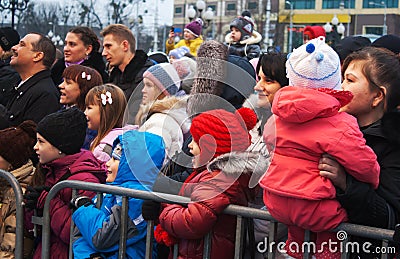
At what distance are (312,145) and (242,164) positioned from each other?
0.57m

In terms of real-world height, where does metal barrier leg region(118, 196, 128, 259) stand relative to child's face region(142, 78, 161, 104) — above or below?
below

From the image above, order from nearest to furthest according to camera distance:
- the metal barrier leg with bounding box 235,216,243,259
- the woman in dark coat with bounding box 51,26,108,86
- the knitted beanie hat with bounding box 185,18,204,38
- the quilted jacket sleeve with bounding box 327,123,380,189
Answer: the quilted jacket sleeve with bounding box 327,123,380,189 → the metal barrier leg with bounding box 235,216,243,259 → the woman in dark coat with bounding box 51,26,108,86 → the knitted beanie hat with bounding box 185,18,204,38

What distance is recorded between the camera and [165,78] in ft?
17.6

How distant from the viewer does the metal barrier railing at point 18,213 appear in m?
4.27

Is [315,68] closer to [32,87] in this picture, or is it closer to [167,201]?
[167,201]

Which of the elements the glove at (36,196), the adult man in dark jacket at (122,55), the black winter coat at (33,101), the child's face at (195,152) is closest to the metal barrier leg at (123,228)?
the child's face at (195,152)

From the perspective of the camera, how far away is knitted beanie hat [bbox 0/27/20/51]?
800cm

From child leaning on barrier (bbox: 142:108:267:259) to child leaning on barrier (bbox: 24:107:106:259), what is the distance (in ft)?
2.45

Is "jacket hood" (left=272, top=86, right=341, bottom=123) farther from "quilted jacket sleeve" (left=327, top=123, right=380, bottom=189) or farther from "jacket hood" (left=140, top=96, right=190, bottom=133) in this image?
"jacket hood" (left=140, top=96, right=190, bottom=133)

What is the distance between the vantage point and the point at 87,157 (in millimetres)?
4457

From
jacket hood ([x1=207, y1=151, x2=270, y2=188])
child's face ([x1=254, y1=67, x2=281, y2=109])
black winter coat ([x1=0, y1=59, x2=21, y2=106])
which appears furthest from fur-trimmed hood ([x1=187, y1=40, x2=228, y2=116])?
black winter coat ([x1=0, y1=59, x2=21, y2=106])

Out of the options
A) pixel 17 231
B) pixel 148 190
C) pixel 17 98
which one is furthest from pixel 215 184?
pixel 17 98

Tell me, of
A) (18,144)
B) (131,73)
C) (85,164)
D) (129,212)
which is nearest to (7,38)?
(131,73)

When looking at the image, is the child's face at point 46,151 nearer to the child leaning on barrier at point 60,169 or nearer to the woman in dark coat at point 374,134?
the child leaning on barrier at point 60,169
